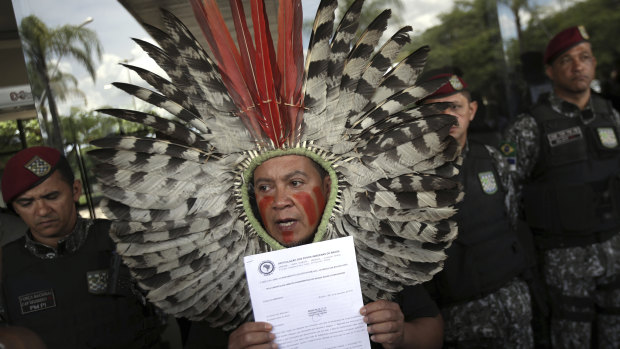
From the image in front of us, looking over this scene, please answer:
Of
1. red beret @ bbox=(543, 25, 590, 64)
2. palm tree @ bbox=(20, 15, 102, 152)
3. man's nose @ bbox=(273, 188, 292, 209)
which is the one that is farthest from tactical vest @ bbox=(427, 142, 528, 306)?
palm tree @ bbox=(20, 15, 102, 152)

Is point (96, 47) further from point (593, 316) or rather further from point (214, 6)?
point (593, 316)

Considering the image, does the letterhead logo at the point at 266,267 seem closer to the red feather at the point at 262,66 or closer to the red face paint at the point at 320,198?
the red face paint at the point at 320,198

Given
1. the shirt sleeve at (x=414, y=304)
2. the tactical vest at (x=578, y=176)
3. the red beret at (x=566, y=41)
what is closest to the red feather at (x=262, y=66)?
the shirt sleeve at (x=414, y=304)

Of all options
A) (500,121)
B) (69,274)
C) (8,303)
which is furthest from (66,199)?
(500,121)

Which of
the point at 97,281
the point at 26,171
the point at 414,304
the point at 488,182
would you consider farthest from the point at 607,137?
the point at 26,171

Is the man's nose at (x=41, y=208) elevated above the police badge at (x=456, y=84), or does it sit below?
below

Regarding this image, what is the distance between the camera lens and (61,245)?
2.31 m

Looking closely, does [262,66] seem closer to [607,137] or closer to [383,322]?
[383,322]

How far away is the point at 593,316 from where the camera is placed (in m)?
2.93

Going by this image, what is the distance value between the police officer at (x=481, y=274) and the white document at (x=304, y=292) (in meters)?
1.28

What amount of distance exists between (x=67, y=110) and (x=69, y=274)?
1.60 m

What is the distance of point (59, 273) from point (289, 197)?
142cm

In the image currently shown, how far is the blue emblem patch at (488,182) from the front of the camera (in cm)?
255

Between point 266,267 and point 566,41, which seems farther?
point 566,41
